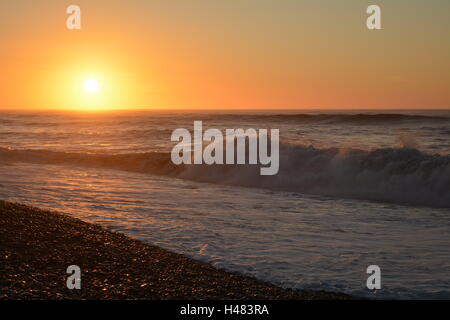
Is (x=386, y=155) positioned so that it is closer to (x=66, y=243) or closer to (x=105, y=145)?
(x=66, y=243)

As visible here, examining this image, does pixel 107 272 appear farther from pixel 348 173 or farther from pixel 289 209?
pixel 348 173

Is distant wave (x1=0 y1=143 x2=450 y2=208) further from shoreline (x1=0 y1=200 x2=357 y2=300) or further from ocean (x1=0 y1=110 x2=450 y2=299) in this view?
shoreline (x1=0 y1=200 x2=357 y2=300)

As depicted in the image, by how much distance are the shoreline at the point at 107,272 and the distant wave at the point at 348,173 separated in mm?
8576

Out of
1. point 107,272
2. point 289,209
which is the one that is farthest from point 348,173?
point 107,272

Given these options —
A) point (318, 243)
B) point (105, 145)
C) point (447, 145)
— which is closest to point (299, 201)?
point (318, 243)

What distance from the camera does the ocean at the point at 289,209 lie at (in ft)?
22.0

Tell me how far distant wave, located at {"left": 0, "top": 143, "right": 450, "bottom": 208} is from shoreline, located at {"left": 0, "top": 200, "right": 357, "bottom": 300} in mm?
8576

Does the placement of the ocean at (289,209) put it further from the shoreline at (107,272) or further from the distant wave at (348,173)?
the shoreline at (107,272)

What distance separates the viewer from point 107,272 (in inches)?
231

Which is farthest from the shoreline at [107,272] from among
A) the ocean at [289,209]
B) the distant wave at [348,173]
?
the distant wave at [348,173]

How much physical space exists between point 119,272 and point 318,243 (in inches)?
132

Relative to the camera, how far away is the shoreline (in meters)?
5.23

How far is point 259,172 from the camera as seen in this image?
58.8 ft

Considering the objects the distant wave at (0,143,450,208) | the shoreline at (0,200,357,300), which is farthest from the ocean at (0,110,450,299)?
the shoreline at (0,200,357,300)
